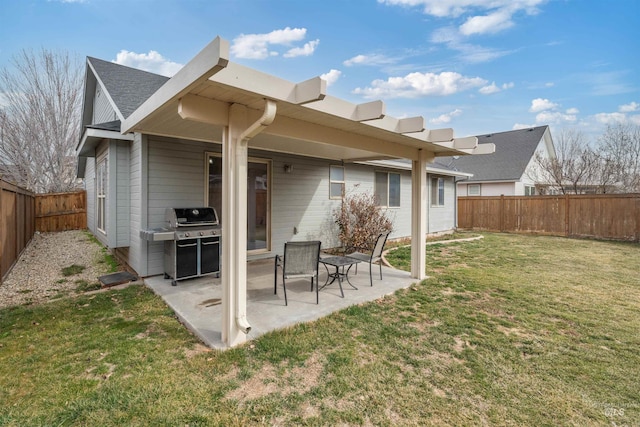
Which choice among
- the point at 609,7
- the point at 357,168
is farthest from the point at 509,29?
the point at 357,168

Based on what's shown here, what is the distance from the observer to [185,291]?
4688 mm

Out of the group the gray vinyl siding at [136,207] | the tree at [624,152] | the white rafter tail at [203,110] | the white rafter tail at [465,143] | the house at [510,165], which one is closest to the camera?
the white rafter tail at [203,110]

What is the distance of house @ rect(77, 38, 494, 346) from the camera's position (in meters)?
2.80

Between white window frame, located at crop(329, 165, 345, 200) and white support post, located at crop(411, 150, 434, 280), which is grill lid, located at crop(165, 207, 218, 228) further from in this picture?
white window frame, located at crop(329, 165, 345, 200)

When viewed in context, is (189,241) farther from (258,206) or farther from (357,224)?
(357,224)

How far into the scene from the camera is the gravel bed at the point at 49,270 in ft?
15.8

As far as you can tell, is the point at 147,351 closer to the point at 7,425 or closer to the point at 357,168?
the point at 7,425

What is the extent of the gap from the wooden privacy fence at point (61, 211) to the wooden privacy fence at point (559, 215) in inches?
647

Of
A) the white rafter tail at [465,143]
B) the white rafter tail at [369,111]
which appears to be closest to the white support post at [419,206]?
the white rafter tail at [465,143]

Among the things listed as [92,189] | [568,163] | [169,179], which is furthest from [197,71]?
[568,163]

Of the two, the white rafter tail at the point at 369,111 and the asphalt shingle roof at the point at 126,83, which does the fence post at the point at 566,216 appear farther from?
the asphalt shingle roof at the point at 126,83

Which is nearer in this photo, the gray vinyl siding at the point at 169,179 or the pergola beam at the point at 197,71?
the pergola beam at the point at 197,71

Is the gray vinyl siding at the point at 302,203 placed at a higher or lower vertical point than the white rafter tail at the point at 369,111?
lower

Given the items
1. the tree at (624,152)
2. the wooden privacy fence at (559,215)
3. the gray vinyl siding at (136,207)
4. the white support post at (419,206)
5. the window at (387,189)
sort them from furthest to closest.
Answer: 1. the tree at (624,152)
2. the wooden privacy fence at (559,215)
3. the window at (387,189)
4. the white support post at (419,206)
5. the gray vinyl siding at (136,207)
